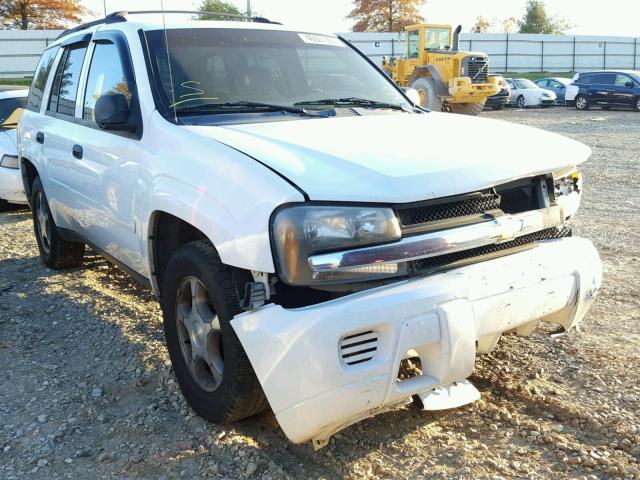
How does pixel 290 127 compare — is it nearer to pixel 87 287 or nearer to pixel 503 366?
pixel 503 366

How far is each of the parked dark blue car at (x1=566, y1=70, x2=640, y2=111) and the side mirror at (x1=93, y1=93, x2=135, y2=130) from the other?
25680 millimetres

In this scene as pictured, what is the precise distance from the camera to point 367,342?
2.47m

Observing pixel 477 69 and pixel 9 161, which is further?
pixel 477 69

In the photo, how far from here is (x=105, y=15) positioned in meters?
4.57

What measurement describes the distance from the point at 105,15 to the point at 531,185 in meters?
3.06

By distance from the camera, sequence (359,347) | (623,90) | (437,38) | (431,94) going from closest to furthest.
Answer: (359,347), (431,94), (437,38), (623,90)

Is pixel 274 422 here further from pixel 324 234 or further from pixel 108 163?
pixel 108 163

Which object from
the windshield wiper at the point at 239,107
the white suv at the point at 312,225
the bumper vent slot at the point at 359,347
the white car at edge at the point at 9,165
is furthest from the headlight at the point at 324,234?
the white car at edge at the point at 9,165

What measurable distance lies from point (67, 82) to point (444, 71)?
58.7ft

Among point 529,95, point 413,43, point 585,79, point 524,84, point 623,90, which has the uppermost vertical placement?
point 413,43

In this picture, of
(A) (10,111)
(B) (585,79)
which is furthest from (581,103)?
(A) (10,111)

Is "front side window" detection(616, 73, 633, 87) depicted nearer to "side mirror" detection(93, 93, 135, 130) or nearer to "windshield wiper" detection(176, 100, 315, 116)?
"windshield wiper" detection(176, 100, 315, 116)

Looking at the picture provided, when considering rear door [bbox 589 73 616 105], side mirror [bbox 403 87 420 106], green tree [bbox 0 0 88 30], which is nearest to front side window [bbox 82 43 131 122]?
side mirror [bbox 403 87 420 106]

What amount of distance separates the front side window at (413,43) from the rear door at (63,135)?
18.8 meters
